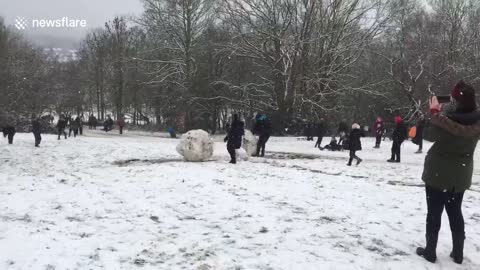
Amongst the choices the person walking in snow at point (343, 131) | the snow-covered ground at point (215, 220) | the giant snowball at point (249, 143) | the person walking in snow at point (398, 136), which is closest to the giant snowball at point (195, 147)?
the snow-covered ground at point (215, 220)

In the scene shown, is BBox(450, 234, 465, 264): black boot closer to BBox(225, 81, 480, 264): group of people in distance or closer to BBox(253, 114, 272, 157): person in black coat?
BBox(225, 81, 480, 264): group of people in distance

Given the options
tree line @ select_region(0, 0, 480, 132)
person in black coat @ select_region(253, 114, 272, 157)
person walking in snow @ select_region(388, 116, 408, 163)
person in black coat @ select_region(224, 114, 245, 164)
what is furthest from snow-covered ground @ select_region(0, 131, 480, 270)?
tree line @ select_region(0, 0, 480, 132)

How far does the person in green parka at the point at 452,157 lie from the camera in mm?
4902

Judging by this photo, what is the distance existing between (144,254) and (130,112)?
196 ft

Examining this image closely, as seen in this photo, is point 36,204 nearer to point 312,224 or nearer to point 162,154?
point 312,224

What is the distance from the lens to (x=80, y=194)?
8.77 metres

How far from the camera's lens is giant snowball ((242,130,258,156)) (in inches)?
687

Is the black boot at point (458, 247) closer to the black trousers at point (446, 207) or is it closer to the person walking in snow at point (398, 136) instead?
the black trousers at point (446, 207)

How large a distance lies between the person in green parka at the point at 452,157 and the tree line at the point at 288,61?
28124 millimetres

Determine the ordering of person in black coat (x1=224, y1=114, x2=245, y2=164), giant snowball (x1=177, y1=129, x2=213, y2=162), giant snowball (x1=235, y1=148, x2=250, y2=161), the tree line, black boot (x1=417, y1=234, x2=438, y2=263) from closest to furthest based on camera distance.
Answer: black boot (x1=417, y1=234, x2=438, y2=263)
person in black coat (x1=224, y1=114, x2=245, y2=164)
giant snowball (x1=177, y1=129, x2=213, y2=162)
giant snowball (x1=235, y1=148, x2=250, y2=161)
the tree line

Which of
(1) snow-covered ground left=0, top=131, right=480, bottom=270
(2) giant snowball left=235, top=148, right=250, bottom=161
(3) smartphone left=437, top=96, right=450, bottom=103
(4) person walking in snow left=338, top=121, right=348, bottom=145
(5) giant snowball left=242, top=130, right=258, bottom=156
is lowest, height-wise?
(1) snow-covered ground left=0, top=131, right=480, bottom=270

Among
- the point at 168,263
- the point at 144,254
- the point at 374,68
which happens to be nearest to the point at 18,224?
the point at 144,254

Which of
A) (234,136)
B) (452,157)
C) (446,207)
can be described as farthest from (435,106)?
(234,136)

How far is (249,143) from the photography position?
17.5 metres
